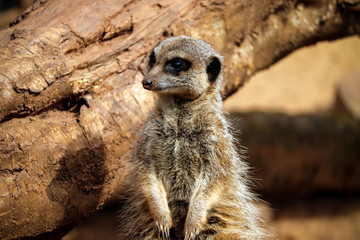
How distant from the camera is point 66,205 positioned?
2.42m

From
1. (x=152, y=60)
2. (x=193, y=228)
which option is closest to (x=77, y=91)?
(x=152, y=60)

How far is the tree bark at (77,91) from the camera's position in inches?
89.2

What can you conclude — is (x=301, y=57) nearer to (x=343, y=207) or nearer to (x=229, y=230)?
(x=343, y=207)

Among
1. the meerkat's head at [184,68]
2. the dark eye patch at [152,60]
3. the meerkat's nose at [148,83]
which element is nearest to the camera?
the meerkat's nose at [148,83]

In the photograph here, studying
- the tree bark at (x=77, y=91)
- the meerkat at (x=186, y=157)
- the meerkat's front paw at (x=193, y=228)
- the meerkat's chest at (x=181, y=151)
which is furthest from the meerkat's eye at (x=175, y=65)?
the meerkat's front paw at (x=193, y=228)

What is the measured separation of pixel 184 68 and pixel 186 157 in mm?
571

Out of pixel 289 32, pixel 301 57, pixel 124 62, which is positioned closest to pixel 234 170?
pixel 124 62

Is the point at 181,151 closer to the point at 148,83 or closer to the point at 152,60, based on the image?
the point at 148,83

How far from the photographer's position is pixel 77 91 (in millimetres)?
2594

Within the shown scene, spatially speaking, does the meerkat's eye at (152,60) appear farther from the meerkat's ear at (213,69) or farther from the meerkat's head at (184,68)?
the meerkat's ear at (213,69)

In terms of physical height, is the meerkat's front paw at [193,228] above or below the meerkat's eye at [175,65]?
below

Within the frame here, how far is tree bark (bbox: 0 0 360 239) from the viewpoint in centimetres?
227

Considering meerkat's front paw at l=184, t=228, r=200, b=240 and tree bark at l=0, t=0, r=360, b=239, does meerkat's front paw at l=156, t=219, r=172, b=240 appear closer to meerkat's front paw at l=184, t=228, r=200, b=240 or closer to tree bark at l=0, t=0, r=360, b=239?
meerkat's front paw at l=184, t=228, r=200, b=240

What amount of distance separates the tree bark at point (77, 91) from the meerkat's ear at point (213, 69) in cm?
54
